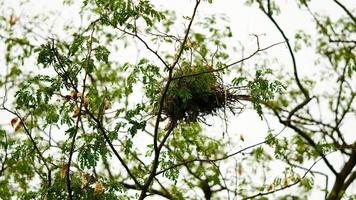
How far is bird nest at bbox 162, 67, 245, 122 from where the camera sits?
4.41 m

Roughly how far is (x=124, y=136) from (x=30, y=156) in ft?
3.08

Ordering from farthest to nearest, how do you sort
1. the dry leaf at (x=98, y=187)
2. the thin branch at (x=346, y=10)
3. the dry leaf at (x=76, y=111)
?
the thin branch at (x=346, y=10)
the dry leaf at (x=98, y=187)
the dry leaf at (x=76, y=111)

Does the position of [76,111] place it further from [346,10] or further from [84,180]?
[346,10]

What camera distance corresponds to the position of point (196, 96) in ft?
14.8

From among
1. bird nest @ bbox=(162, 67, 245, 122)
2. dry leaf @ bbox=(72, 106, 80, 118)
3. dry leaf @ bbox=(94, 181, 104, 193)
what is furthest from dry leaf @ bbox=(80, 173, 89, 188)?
bird nest @ bbox=(162, 67, 245, 122)

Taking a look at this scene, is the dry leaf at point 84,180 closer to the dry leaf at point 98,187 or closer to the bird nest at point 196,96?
the dry leaf at point 98,187

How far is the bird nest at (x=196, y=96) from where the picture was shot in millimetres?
4414

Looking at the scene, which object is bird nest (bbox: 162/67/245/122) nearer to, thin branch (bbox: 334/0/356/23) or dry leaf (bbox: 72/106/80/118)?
dry leaf (bbox: 72/106/80/118)

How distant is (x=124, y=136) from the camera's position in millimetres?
4645

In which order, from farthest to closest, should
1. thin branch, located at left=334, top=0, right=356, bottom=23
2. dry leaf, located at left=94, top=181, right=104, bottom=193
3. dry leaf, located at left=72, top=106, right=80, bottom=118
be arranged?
thin branch, located at left=334, top=0, right=356, bottom=23 < dry leaf, located at left=94, top=181, right=104, bottom=193 < dry leaf, located at left=72, top=106, right=80, bottom=118

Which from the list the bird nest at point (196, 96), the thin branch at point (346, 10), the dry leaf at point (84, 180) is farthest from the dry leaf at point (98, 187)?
the thin branch at point (346, 10)

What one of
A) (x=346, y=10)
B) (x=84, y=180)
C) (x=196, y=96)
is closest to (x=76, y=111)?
(x=84, y=180)

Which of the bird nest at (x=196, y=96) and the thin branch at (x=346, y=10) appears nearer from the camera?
the bird nest at (x=196, y=96)

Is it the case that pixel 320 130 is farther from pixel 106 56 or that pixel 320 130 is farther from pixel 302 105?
pixel 106 56
